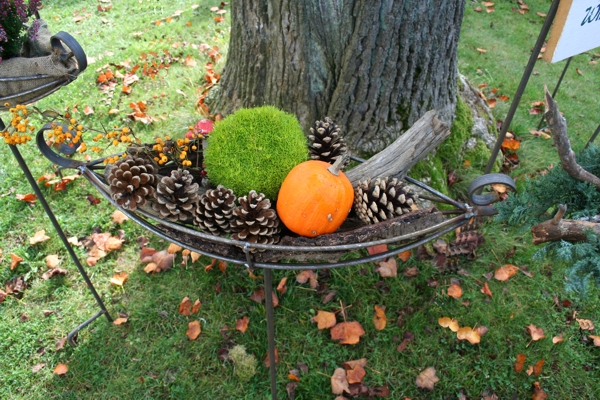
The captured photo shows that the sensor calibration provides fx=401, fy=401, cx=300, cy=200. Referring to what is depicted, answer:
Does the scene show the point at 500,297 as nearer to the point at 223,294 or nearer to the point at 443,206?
the point at 443,206

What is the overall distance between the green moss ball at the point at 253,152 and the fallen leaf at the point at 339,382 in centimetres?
125

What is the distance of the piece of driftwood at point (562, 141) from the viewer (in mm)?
1150

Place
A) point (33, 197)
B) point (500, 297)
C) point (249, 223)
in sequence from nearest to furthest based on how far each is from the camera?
point (249, 223) → point (500, 297) → point (33, 197)

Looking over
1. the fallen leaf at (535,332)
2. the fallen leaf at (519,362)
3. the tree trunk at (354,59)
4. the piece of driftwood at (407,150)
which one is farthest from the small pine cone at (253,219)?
the fallen leaf at (535,332)

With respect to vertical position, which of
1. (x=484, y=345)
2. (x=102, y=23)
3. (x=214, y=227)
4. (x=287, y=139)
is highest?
(x=287, y=139)

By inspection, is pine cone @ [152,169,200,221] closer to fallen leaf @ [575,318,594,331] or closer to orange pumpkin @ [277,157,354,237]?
orange pumpkin @ [277,157,354,237]

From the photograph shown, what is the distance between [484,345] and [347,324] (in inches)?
32.3

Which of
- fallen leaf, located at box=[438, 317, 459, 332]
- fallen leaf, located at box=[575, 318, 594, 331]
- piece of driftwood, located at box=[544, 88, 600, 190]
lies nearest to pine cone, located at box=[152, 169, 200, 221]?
piece of driftwood, located at box=[544, 88, 600, 190]

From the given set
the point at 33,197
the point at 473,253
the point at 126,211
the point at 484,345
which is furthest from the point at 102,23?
the point at 484,345

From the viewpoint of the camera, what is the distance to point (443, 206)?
9.55 ft

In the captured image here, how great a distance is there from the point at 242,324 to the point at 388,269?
1008mm

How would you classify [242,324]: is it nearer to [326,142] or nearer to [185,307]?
[185,307]

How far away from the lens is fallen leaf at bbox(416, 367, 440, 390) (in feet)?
7.30

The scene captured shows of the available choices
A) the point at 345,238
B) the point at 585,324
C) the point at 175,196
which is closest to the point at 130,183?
the point at 175,196
